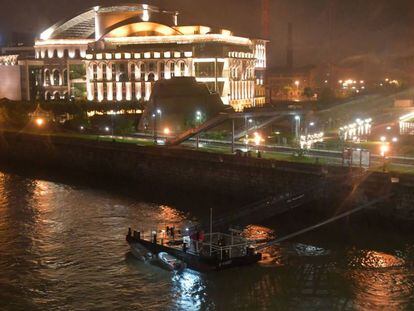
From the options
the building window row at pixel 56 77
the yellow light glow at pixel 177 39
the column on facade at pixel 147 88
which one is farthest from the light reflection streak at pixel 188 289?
the building window row at pixel 56 77

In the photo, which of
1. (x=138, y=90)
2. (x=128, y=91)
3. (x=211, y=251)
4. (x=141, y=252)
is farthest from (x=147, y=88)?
(x=211, y=251)

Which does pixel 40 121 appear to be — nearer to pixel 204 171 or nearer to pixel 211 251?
pixel 204 171

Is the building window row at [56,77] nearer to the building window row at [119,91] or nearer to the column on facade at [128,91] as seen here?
the building window row at [119,91]

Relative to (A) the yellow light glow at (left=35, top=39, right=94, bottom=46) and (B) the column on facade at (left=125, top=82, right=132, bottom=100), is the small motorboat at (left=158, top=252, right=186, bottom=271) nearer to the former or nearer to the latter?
(B) the column on facade at (left=125, top=82, right=132, bottom=100)

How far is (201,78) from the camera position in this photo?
216 ft

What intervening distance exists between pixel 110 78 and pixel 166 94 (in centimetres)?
1943

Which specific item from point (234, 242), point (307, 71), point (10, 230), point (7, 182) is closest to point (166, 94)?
point (7, 182)

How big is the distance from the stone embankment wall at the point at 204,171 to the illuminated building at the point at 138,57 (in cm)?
2497

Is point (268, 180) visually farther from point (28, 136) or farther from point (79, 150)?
point (28, 136)

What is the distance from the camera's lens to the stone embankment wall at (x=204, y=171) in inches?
923

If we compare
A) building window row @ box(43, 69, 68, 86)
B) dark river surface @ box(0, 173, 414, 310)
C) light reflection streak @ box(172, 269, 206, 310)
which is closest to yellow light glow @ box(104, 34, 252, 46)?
building window row @ box(43, 69, 68, 86)

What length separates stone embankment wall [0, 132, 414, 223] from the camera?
23.5 m

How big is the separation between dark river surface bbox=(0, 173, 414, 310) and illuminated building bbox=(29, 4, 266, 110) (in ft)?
139

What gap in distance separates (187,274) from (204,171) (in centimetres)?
1249
